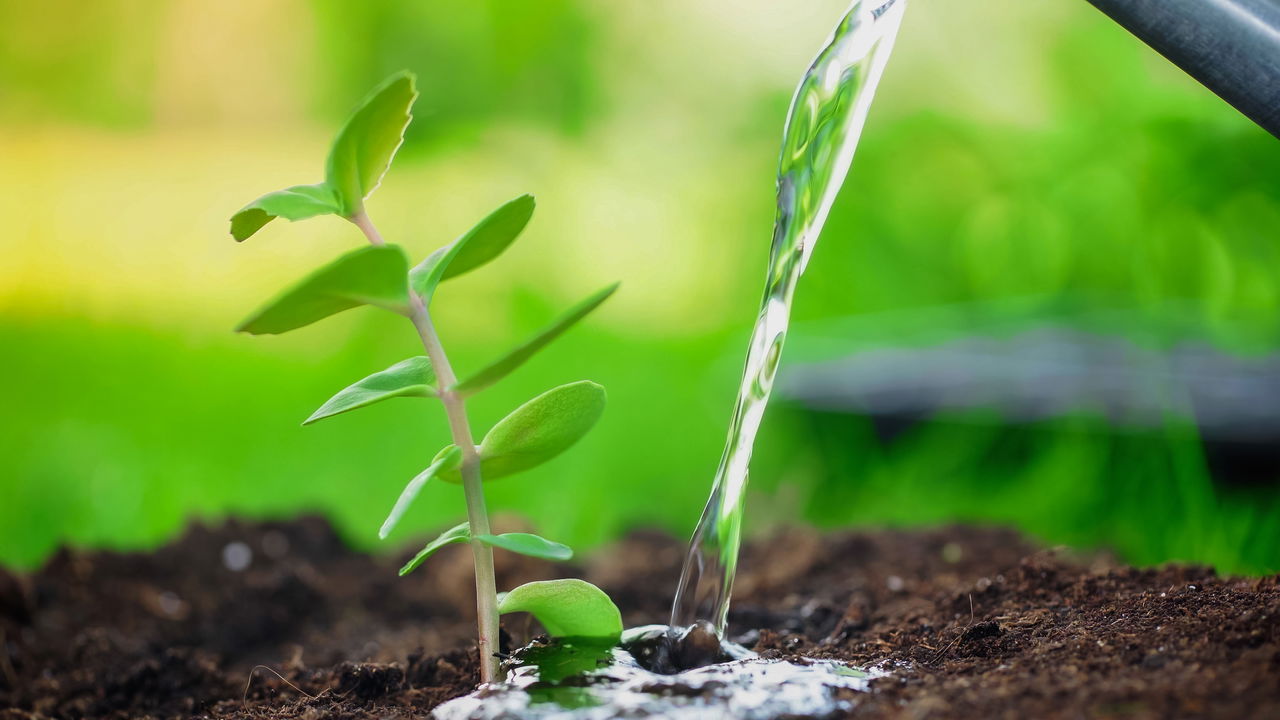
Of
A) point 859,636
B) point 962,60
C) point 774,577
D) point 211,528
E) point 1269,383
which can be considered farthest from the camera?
point 962,60

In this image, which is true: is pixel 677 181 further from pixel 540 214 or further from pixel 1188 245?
pixel 1188 245

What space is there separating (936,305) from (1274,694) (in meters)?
2.47

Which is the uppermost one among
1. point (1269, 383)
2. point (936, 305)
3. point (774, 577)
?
point (936, 305)

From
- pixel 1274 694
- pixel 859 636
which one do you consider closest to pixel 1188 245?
pixel 859 636

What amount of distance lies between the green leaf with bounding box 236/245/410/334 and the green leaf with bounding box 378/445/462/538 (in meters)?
0.11

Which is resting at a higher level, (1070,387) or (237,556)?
(1070,387)

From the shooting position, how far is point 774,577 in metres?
1.43

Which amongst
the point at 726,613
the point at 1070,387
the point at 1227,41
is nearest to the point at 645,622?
the point at 726,613

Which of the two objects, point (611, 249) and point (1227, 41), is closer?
point (1227, 41)

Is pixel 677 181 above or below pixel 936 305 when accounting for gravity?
above

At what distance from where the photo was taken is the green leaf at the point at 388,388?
0.73 meters

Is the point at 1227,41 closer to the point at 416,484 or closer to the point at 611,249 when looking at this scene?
the point at 416,484

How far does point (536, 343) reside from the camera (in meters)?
0.65

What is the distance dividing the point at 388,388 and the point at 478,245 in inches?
5.0
